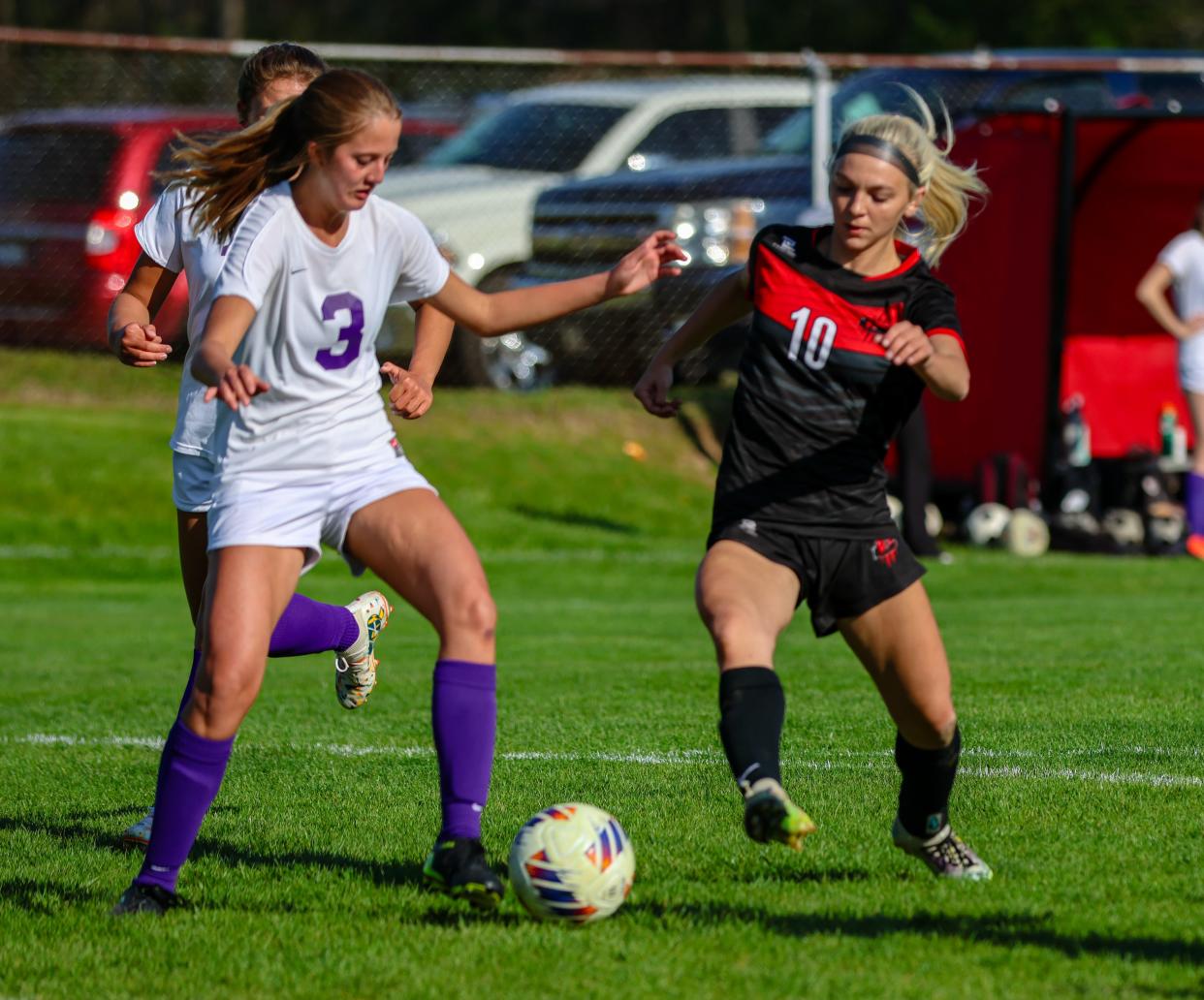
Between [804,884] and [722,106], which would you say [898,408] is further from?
[722,106]

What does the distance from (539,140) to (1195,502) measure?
22.4ft

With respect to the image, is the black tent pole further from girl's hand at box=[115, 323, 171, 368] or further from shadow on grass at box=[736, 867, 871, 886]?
girl's hand at box=[115, 323, 171, 368]

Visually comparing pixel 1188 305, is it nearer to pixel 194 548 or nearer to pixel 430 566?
pixel 194 548

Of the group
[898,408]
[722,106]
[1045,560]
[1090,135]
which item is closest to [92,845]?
[898,408]

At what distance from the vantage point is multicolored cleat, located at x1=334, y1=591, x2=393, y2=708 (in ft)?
20.2

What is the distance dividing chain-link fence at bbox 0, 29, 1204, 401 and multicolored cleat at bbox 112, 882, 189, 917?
426 inches

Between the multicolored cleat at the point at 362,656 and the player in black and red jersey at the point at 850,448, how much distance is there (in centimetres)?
178

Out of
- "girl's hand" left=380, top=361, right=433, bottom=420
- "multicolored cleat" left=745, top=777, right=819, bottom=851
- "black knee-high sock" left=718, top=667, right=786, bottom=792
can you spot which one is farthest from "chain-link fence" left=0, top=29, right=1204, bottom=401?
"multicolored cleat" left=745, top=777, right=819, bottom=851

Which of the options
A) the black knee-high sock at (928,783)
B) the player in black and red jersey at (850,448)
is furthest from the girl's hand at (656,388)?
the black knee-high sock at (928,783)

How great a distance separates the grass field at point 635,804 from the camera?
4094 millimetres

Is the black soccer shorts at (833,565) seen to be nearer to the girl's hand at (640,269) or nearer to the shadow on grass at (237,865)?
the girl's hand at (640,269)

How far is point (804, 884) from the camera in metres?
4.72

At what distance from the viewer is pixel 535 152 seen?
56.5 feet

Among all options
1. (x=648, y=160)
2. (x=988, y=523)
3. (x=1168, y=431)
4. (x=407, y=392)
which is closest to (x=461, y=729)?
(x=407, y=392)
